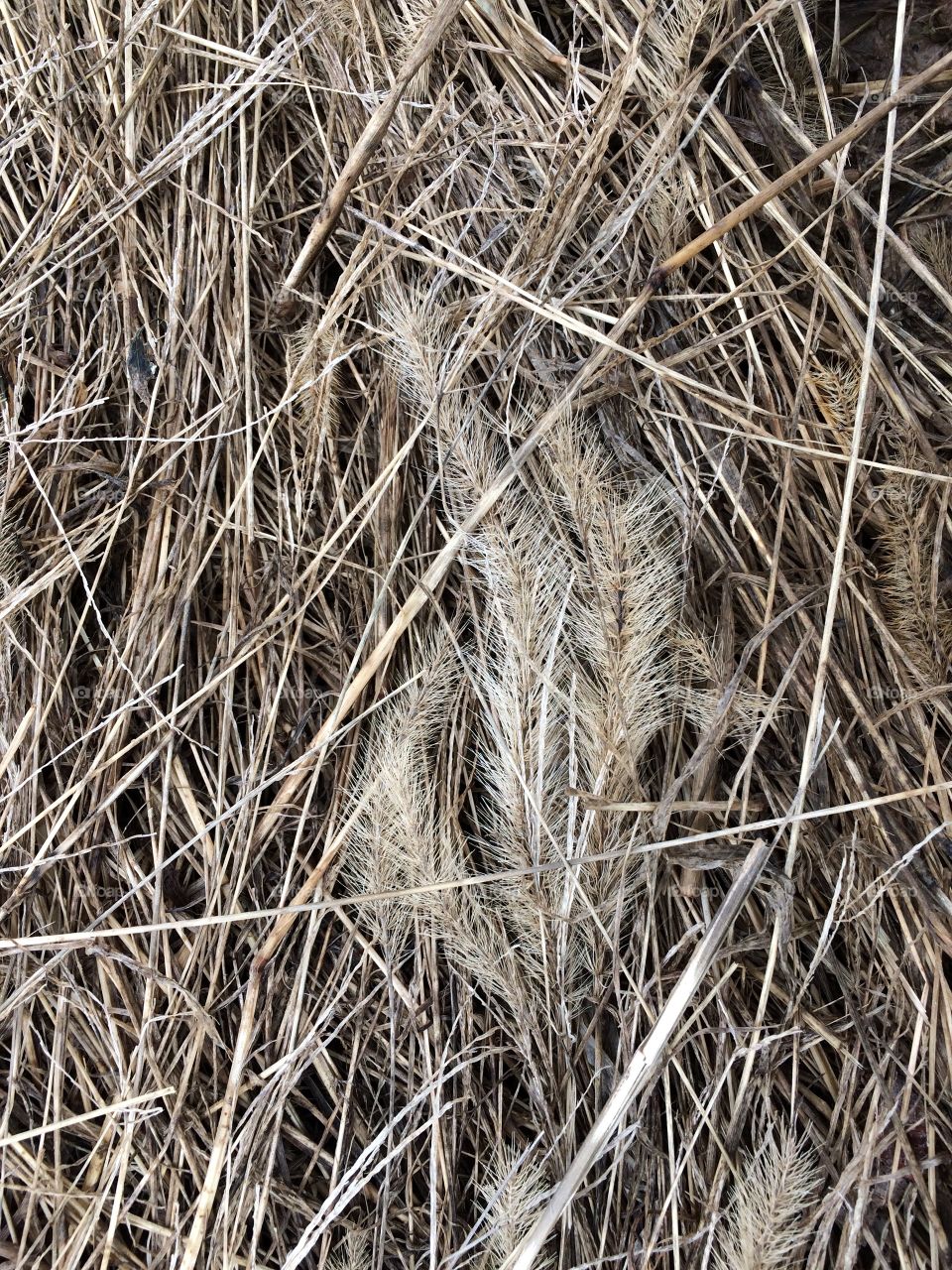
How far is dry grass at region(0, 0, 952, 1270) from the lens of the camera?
46.4 inches

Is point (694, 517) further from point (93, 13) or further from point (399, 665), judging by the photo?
point (93, 13)

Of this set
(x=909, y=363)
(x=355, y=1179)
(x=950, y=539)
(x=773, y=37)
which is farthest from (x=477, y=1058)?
(x=773, y=37)

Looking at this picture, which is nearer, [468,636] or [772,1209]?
[772,1209]

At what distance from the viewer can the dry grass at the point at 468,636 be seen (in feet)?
3.86

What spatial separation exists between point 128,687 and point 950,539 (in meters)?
1.20

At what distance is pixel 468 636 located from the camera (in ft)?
4.47

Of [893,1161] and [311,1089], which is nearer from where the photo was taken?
[893,1161]

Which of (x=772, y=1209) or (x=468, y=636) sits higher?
(x=468, y=636)

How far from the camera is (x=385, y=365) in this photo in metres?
1.35

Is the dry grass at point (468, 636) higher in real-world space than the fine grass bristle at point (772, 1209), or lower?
higher

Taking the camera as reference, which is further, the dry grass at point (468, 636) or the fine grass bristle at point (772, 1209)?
the dry grass at point (468, 636)

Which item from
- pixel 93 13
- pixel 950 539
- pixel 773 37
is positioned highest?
pixel 93 13

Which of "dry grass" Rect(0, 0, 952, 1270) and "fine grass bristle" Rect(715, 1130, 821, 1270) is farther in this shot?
"dry grass" Rect(0, 0, 952, 1270)

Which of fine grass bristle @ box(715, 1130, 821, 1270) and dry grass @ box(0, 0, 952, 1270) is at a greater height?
dry grass @ box(0, 0, 952, 1270)
